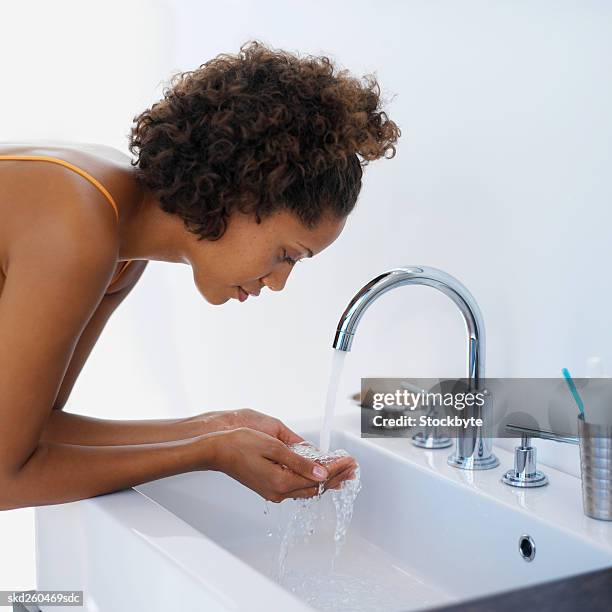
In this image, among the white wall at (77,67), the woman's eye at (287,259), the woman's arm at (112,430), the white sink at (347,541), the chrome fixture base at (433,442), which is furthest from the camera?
the white wall at (77,67)

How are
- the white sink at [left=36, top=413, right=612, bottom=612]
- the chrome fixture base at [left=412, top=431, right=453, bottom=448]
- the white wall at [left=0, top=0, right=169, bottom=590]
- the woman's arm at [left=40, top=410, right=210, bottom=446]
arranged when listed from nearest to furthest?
the white sink at [left=36, top=413, right=612, bottom=612], the woman's arm at [left=40, top=410, right=210, bottom=446], the chrome fixture base at [left=412, top=431, right=453, bottom=448], the white wall at [left=0, top=0, right=169, bottom=590]

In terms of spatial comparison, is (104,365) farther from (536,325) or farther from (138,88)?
(536,325)

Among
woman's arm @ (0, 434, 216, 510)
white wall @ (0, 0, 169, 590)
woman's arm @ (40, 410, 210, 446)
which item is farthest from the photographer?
white wall @ (0, 0, 169, 590)

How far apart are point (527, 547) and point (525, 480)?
0.11 metres

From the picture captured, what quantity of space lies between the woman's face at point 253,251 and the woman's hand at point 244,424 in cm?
20

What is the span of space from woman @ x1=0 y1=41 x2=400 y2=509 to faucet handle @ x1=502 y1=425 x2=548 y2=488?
0.22 m

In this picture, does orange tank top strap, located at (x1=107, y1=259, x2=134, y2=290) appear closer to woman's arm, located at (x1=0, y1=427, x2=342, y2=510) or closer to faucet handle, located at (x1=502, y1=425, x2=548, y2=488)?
woman's arm, located at (x1=0, y1=427, x2=342, y2=510)

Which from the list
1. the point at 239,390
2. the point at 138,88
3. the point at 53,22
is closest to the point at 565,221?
the point at 239,390

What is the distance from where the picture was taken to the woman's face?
43.1 inches

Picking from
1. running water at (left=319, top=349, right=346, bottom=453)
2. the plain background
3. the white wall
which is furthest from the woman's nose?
the white wall

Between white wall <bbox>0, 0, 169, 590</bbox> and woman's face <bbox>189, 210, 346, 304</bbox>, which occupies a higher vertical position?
white wall <bbox>0, 0, 169, 590</bbox>

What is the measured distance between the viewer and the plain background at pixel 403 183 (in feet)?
3.99

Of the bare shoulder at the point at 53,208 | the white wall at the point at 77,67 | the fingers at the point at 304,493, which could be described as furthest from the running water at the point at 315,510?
the white wall at the point at 77,67

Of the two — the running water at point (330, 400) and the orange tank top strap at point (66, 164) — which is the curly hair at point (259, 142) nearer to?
the orange tank top strap at point (66, 164)
